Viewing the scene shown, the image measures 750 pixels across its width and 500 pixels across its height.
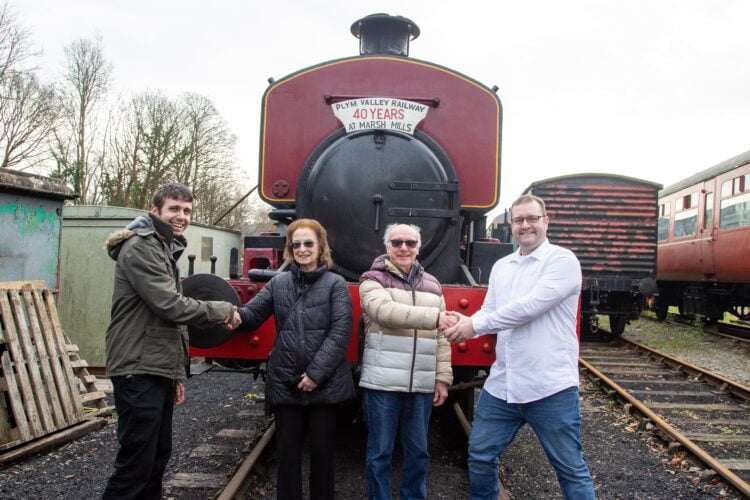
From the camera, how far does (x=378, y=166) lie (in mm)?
3799

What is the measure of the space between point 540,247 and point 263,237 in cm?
220

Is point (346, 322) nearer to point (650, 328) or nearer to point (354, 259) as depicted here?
point (354, 259)

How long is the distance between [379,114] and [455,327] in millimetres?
1825

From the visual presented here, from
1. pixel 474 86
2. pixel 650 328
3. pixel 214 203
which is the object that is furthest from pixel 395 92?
pixel 214 203

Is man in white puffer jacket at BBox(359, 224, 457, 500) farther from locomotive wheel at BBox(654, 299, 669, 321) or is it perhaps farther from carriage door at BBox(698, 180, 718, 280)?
locomotive wheel at BBox(654, 299, 669, 321)

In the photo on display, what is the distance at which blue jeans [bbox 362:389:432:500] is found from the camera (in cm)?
Answer: 284

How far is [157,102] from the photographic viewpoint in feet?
82.4

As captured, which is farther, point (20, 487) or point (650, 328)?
point (650, 328)

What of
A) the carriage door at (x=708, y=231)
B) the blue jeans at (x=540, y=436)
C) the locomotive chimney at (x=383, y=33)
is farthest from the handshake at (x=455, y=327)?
the carriage door at (x=708, y=231)

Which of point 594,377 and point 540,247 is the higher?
point 540,247

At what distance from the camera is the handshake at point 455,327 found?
273 cm

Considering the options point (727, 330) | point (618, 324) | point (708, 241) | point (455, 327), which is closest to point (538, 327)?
point (455, 327)

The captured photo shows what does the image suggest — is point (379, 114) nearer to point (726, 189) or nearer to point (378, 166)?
point (378, 166)

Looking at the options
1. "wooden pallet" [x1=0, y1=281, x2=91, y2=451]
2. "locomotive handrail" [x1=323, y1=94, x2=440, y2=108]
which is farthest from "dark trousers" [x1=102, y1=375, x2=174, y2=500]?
"locomotive handrail" [x1=323, y1=94, x2=440, y2=108]
